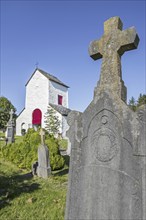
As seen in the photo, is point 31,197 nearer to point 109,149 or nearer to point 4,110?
point 109,149

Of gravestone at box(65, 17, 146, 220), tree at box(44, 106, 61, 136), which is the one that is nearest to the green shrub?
gravestone at box(65, 17, 146, 220)

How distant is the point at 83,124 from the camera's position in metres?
3.41

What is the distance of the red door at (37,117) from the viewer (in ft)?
Answer: 121

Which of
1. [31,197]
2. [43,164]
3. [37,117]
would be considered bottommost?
[31,197]

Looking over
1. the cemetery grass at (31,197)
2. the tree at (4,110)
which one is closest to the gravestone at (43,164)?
the cemetery grass at (31,197)

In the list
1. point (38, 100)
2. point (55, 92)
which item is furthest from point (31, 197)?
point (55, 92)

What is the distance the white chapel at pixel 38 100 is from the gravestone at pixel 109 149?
32.5 m

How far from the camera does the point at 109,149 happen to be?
3068mm

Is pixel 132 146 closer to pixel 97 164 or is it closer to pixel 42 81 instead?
pixel 97 164

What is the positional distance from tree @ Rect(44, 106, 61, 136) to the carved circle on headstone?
30.7 m

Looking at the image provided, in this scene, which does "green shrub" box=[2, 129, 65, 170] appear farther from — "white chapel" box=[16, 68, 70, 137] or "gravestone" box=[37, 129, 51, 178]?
"white chapel" box=[16, 68, 70, 137]

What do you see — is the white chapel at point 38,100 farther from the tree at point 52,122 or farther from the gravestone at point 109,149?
the gravestone at point 109,149

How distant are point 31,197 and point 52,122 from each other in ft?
91.6

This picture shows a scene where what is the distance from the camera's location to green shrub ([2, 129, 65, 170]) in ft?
33.9
